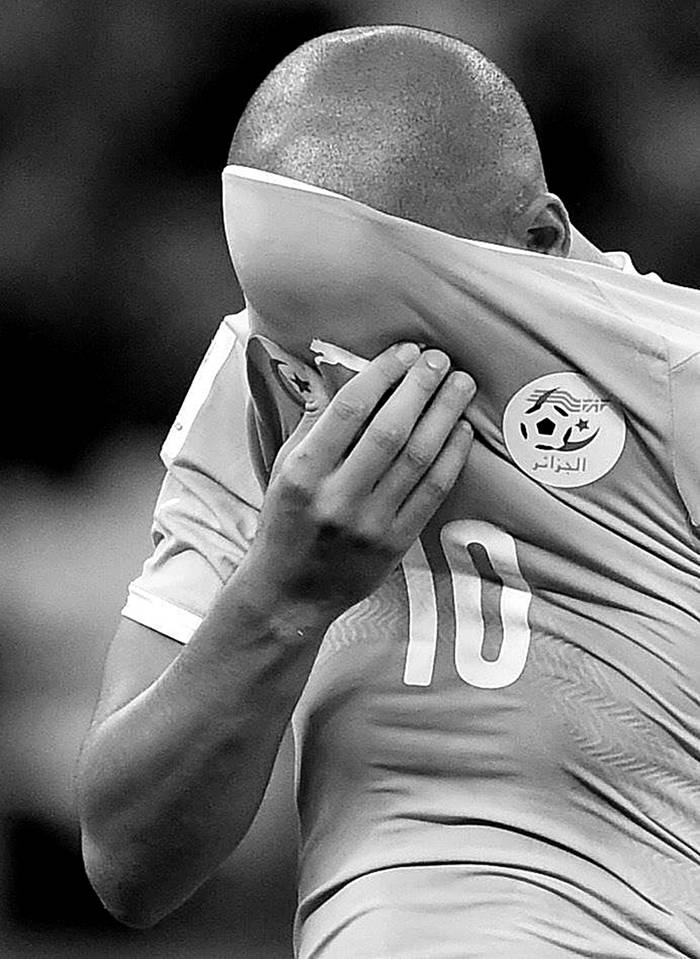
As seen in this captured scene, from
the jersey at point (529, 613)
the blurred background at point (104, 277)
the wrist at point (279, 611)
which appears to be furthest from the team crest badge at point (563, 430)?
the blurred background at point (104, 277)

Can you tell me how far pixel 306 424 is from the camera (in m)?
0.82

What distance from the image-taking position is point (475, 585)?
0.84 meters

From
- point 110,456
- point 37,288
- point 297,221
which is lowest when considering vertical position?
point 110,456

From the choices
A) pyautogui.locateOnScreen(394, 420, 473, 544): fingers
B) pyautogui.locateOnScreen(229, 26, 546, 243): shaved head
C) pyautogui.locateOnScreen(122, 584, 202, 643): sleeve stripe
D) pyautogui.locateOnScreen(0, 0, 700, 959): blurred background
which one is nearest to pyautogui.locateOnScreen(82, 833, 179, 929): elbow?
pyautogui.locateOnScreen(122, 584, 202, 643): sleeve stripe

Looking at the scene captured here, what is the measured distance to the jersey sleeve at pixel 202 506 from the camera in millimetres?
898

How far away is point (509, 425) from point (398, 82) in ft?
0.53

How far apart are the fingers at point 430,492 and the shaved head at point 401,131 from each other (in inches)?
4.0

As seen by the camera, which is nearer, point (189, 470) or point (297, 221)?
point (297, 221)

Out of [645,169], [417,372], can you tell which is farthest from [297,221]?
[645,169]

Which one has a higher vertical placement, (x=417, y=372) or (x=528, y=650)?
(x=417, y=372)

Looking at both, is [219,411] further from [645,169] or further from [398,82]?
[645,169]

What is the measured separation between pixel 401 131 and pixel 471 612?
22cm

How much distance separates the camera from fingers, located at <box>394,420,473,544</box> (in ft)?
2.58

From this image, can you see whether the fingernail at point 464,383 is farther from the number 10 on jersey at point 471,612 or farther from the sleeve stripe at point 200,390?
the sleeve stripe at point 200,390
